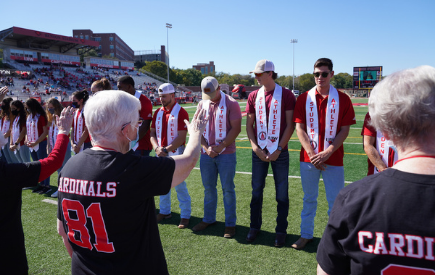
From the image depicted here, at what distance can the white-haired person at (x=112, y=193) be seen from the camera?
1.65 meters

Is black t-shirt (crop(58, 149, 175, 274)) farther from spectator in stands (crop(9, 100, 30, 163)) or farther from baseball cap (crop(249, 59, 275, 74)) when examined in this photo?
spectator in stands (crop(9, 100, 30, 163))

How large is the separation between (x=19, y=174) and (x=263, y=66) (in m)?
3.20

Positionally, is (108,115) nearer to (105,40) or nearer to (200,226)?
(200,226)

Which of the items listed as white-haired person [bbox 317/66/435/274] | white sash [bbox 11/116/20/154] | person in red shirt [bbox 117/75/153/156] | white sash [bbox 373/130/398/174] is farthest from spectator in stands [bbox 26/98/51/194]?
white-haired person [bbox 317/66/435/274]

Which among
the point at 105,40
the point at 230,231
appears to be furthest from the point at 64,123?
the point at 105,40

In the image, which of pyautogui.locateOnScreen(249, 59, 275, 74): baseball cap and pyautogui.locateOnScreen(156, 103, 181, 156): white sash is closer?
pyautogui.locateOnScreen(249, 59, 275, 74): baseball cap

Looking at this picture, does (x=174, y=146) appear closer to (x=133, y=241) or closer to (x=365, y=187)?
(x=133, y=241)

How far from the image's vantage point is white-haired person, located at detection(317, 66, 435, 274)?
1.09 meters

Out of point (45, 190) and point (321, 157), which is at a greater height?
point (321, 157)

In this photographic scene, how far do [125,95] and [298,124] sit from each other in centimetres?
277

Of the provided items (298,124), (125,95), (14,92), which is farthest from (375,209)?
(14,92)

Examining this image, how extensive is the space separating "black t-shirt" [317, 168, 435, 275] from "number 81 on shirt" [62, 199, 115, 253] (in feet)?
3.97

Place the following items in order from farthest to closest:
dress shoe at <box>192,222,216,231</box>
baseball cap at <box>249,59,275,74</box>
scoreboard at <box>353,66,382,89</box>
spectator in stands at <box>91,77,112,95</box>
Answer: scoreboard at <box>353,66,382,89</box>, spectator in stands at <box>91,77,112,95</box>, dress shoe at <box>192,222,216,231</box>, baseball cap at <box>249,59,275,74</box>

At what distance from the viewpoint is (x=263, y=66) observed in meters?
4.20
